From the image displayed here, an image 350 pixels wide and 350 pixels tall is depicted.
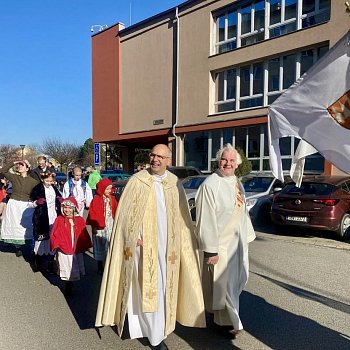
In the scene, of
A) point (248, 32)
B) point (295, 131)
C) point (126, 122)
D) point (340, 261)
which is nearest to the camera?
point (295, 131)

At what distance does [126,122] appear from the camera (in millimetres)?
25172

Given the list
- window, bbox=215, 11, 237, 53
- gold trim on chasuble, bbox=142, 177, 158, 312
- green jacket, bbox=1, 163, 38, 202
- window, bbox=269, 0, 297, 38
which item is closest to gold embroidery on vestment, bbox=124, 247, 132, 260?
gold trim on chasuble, bbox=142, 177, 158, 312

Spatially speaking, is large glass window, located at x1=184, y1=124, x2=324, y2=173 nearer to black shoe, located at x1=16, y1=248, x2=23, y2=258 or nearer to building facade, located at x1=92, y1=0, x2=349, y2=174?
building facade, located at x1=92, y1=0, x2=349, y2=174

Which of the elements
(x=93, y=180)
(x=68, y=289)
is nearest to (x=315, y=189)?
(x=68, y=289)

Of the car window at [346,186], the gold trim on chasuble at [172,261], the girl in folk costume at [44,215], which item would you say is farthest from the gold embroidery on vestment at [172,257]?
the car window at [346,186]

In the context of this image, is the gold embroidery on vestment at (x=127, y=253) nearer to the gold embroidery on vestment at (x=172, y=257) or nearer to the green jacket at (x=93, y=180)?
the gold embroidery on vestment at (x=172, y=257)

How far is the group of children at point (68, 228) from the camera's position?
5078 millimetres

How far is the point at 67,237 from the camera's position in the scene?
5.13 m

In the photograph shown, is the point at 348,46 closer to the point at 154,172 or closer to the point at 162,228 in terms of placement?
the point at 154,172

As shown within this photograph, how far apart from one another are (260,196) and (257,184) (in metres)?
0.82

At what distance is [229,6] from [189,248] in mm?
18091

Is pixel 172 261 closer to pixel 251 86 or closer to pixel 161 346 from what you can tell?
pixel 161 346

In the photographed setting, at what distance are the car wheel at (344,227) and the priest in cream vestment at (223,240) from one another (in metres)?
5.90

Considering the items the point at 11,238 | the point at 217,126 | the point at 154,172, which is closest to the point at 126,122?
the point at 217,126
